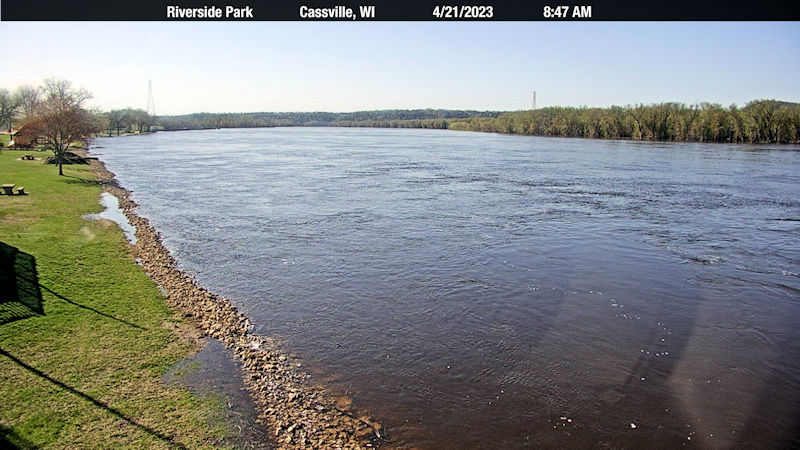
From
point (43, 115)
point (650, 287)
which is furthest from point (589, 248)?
point (43, 115)

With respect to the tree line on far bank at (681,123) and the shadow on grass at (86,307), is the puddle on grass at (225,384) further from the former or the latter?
the tree line on far bank at (681,123)

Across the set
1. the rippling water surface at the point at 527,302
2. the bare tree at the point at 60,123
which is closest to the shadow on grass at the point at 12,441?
the rippling water surface at the point at 527,302

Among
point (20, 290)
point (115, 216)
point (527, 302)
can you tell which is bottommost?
point (527, 302)

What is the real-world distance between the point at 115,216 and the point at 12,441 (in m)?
21.1

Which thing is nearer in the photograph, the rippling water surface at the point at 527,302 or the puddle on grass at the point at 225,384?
the puddle on grass at the point at 225,384

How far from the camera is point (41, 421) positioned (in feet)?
26.9

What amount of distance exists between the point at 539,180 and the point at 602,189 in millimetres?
6063

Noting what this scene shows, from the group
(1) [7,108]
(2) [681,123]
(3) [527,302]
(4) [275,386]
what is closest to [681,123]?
(2) [681,123]

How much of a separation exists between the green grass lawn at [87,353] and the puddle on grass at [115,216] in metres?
3.33

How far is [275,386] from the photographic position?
1040 centimetres

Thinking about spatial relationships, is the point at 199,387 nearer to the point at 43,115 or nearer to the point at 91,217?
the point at 91,217

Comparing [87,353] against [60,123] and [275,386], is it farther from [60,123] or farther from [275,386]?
[60,123]

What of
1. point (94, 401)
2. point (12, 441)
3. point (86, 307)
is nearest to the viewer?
point (12, 441)

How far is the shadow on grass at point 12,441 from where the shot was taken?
755cm
